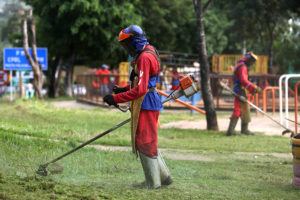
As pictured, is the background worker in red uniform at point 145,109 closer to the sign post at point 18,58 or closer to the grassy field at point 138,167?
the grassy field at point 138,167

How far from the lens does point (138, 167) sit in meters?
7.76

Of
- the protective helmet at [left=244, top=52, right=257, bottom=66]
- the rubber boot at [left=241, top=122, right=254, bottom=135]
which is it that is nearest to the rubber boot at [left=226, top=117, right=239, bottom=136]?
the rubber boot at [left=241, top=122, right=254, bottom=135]

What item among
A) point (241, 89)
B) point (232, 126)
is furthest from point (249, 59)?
point (232, 126)

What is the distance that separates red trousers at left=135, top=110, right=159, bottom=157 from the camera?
600cm

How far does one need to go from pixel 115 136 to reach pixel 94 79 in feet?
41.6

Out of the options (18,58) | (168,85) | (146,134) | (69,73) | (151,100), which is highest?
(18,58)

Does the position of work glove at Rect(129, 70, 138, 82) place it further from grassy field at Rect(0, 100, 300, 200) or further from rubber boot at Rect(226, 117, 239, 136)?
rubber boot at Rect(226, 117, 239, 136)

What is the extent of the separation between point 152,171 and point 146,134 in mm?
420

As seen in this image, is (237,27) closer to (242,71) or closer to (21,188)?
(242,71)

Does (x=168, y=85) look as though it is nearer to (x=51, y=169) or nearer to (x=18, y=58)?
(x=18, y=58)

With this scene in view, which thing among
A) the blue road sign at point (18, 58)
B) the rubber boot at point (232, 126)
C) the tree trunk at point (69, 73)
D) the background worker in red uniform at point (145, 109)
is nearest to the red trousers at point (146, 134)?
the background worker in red uniform at point (145, 109)

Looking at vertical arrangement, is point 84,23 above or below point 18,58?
above

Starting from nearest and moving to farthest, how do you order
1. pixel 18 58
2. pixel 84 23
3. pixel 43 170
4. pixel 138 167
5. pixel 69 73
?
1. pixel 43 170
2. pixel 138 167
3. pixel 18 58
4. pixel 84 23
5. pixel 69 73

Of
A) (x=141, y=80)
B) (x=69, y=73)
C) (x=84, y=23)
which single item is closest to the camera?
(x=141, y=80)
